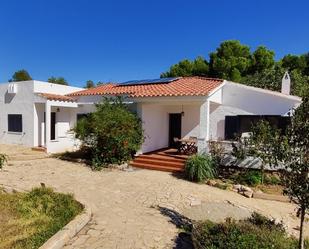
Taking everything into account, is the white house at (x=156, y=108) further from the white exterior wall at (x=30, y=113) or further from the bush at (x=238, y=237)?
the bush at (x=238, y=237)

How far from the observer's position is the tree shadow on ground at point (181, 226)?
20.1 ft

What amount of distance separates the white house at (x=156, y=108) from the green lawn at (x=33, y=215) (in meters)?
8.08

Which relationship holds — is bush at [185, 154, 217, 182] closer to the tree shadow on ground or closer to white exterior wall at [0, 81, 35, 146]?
the tree shadow on ground

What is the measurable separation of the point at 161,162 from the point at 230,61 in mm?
17916

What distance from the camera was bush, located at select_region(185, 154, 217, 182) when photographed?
12.3m

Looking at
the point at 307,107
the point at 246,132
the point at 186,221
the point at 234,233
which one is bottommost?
the point at 186,221

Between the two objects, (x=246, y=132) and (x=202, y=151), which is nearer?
(x=202, y=151)

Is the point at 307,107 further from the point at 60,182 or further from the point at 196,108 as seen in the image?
the point at 196,108

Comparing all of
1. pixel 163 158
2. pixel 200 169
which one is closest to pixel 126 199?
pixel 200 169

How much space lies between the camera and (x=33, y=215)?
7246 mm

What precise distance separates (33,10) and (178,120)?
11641 millimetres

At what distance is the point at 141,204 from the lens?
8.87 meters

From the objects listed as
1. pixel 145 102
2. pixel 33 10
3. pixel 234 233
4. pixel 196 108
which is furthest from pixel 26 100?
pixel 234 233

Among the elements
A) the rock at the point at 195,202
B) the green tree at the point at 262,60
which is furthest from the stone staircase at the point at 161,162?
the green tree at the point at 262,60
